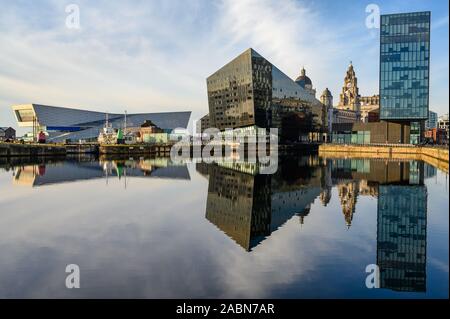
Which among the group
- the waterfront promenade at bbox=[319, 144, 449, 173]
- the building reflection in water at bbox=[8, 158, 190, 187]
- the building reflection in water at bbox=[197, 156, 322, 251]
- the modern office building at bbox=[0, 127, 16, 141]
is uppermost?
the modern office building at bbox=[0, 127, 16, 141]

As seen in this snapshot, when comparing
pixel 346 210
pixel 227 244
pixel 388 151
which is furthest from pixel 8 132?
pixel 227 244

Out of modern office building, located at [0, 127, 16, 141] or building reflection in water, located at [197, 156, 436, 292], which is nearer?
building reflection in water, located at [197, 156, 436, 292]

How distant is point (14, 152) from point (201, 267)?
85.4m

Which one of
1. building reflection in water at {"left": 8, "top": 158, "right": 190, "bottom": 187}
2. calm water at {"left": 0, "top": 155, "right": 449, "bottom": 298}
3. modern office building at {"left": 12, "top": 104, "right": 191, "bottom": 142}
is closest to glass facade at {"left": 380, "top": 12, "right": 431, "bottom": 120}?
building reflection in water at {"left": 8, "top": 158, "right": 190, "bottom": 187}

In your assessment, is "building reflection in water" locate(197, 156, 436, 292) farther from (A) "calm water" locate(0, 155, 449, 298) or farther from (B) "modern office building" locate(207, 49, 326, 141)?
(B) "modern office building" locate(207, 49, 326, 141)

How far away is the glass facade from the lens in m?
92.9

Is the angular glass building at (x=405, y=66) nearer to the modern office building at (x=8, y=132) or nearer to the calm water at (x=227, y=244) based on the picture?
the calm water at (x=227, y=244)

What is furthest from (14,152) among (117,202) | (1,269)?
(1,269)

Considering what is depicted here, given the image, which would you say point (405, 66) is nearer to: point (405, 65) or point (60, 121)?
point (405, 65)

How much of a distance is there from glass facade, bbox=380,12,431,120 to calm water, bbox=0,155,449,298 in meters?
73.6

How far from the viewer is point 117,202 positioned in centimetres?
2545

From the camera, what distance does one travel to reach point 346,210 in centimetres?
2212

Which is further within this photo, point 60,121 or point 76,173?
point 60,121

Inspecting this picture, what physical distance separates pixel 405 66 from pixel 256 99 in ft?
124
